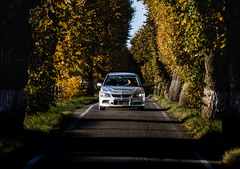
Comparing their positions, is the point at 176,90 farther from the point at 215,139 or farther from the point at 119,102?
the point at 215,139

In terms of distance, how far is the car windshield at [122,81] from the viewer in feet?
48.8

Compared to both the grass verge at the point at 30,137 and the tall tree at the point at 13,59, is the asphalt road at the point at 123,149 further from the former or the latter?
the tall tree at the point at 13,59

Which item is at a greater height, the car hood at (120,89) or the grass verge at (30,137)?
the car hood at (120,89)

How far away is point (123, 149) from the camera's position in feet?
23.7

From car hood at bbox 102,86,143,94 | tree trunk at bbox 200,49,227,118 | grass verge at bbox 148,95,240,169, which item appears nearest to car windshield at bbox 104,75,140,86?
car hood at bbox 102,86,143,94

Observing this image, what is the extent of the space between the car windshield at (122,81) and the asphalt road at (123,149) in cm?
441

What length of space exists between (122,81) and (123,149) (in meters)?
7.94

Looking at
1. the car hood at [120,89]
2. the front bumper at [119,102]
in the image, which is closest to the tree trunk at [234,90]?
the front bumper at [119,102]

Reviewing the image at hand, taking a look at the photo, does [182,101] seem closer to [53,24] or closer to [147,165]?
[53,24]

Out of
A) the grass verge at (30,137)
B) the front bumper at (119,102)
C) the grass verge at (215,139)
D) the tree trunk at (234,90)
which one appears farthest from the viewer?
the front bumper at (119,102)

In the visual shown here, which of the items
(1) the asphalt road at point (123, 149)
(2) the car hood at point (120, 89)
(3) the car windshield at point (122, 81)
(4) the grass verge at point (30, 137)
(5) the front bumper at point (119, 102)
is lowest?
(1) the asphalt road at point (123, 149)

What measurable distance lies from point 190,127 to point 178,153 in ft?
11.9

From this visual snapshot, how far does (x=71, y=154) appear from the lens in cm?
675

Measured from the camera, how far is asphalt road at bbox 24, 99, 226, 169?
605cm
